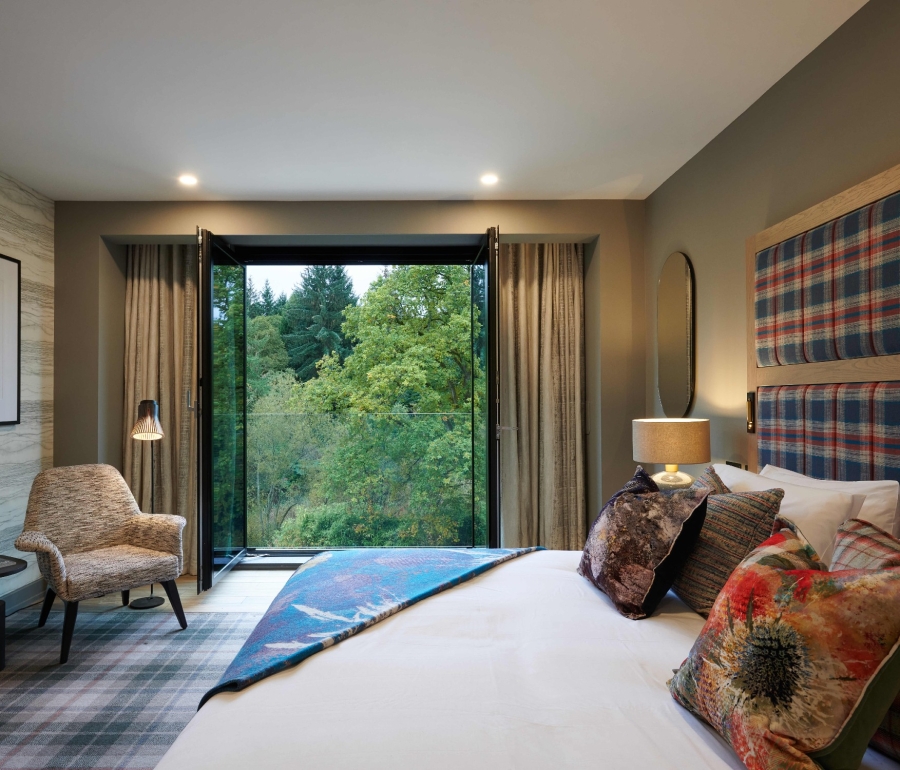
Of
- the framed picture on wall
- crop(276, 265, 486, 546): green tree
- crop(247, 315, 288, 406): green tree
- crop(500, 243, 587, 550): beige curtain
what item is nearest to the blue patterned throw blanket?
crop(500, 243, 587, 550): beige curtain

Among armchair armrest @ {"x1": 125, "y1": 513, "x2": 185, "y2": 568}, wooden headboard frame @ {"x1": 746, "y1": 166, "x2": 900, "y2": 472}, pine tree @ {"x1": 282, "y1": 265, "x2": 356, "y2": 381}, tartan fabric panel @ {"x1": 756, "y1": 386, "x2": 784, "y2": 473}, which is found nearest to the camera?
A: wooden headboard frame @ {"x1": 746, "y1": 166, "x2": 900, "y2": 472}

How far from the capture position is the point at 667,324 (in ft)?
12.2

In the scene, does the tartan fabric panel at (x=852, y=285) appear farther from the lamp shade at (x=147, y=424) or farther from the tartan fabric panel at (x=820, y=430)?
the lamp shade at (x=147, y=424)

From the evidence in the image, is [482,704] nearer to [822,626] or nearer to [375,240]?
[822,626]

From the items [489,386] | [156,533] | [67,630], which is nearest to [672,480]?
[489,386]

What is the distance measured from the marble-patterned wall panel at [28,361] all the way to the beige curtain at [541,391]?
3167 millimetres

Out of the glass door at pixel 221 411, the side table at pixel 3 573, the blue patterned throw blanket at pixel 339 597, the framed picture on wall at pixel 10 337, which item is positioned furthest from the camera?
the glass door at pixel 221 411

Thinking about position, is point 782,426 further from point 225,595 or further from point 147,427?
point 147,427

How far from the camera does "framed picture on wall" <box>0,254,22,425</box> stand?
3514mm

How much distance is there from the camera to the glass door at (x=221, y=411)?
3875 mm

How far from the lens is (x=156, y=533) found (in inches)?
136

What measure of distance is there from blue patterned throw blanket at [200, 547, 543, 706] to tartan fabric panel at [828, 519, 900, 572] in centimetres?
117

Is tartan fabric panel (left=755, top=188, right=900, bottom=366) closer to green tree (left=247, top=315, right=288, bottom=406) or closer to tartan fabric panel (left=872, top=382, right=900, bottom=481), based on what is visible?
tartan fabric panel (left=872, top=382, right=900, bottom=481)

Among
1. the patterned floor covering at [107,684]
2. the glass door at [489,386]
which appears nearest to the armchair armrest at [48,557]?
the patterned floor covering at [107,684]
